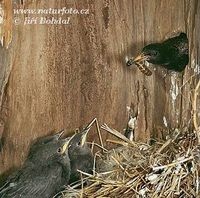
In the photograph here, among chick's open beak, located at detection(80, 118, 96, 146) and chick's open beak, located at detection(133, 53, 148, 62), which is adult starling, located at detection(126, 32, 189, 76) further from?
chick's open beak, located at detection(80, 118, 96, 146)

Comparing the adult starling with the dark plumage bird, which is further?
the adult starling

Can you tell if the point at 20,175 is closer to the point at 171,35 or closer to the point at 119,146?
the point at 119,146

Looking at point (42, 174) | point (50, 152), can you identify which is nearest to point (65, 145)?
point (50, 152)

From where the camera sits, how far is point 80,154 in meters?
3.71

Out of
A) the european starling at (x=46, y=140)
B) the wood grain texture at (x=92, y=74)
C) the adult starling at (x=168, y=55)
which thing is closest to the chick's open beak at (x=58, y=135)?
the european starling at (x=46, y=140)

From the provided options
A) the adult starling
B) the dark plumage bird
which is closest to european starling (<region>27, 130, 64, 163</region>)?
the dark plumage bird

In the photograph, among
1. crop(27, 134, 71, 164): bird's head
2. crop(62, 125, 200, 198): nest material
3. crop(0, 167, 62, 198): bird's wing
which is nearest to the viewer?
crop(62, 125, 200, 198): nest material

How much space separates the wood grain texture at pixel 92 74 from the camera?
373cm

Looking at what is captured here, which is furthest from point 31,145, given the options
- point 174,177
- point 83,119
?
point 174,177

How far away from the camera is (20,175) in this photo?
352 centimetres

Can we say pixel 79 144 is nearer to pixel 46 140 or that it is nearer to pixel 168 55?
pixel 46 140

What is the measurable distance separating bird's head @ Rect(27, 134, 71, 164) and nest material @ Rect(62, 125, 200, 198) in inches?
5.2

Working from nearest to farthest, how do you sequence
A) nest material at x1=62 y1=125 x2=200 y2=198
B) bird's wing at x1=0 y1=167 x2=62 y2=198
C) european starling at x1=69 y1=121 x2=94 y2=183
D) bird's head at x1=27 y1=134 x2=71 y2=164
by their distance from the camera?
nest material at x1=62 y1=125 x2=200 y2=198 → bird's wing at x1=0 y1=167 x2=62 y2=198 → bird's head at x1=27 y1=134 x2=71 y2=164 → european starling at x1=69 y1=121 x2=94 y2=183

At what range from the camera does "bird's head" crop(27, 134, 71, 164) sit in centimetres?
356
